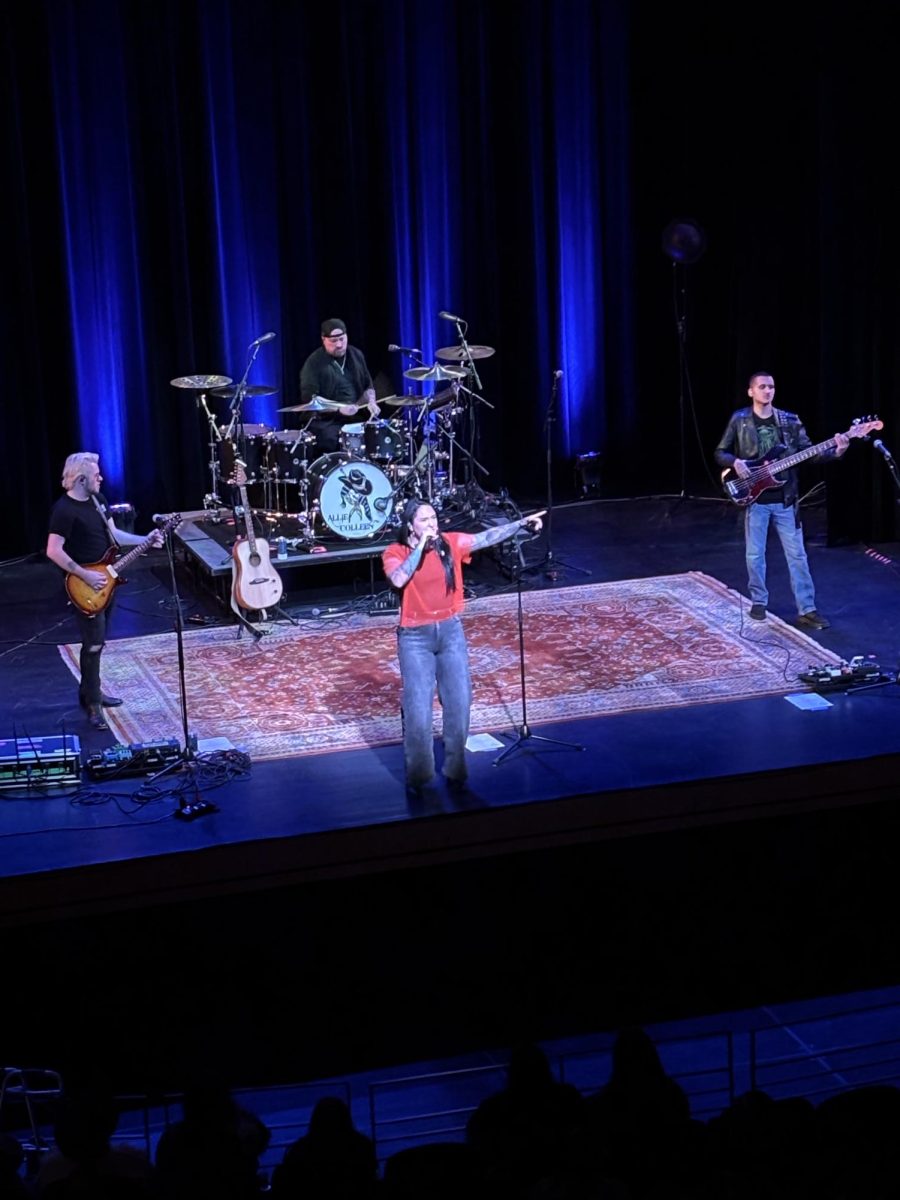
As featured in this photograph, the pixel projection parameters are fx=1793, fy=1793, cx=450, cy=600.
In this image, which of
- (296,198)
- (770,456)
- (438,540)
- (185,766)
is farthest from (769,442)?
(296,198)

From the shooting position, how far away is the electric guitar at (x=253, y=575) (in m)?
12.1

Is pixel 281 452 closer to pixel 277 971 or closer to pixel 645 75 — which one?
pixel 645 75

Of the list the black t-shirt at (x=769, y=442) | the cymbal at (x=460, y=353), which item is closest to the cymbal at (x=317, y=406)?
the cymbal at (x=460, y=353)

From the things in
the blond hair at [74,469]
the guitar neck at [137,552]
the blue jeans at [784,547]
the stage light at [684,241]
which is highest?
the stage light at [684,241]

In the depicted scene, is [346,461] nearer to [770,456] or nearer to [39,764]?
[770,456]

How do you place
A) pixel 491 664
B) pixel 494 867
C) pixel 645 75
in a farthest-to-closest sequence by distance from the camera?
pixel 645 75, pixel 491 664, pixel 494 867

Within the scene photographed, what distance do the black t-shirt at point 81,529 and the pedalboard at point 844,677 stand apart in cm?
415

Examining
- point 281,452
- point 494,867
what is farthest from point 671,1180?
point 281,452

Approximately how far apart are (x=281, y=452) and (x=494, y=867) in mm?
5273

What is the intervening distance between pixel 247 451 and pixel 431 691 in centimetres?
520

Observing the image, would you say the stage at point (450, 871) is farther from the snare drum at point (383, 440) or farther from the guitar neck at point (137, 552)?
the snare drum at point (383, 440)

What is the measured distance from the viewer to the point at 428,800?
9008 mm

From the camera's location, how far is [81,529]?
33.1 feet

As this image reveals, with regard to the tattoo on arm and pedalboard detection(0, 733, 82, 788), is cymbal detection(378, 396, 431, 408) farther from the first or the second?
pedalboard detection(0, 733, 82, 788)
